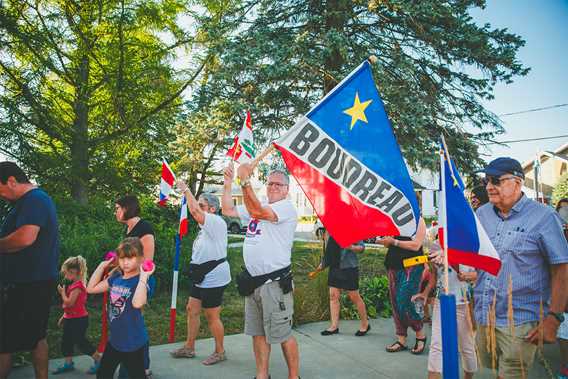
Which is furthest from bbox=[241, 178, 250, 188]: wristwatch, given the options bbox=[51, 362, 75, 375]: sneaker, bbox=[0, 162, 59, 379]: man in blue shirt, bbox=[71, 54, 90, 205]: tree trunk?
bbox=[71, 54, 90, 205]: tree trunk

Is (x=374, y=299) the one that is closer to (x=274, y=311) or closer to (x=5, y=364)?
(x=274, y=311)

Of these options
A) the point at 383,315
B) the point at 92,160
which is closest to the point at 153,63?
the point at 92,160

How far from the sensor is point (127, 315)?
3166 mm

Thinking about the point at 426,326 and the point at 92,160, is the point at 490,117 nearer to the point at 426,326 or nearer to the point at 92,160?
the point at 426,326

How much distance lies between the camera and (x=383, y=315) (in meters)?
6.70

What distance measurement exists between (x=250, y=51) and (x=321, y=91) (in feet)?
8.74

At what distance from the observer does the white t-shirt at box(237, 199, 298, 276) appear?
3553 mm

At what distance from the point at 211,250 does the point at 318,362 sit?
179cm

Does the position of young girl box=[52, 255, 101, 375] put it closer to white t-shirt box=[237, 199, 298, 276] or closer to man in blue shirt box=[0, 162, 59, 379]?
man in blue shirt box=[0, 162, 59, 379]

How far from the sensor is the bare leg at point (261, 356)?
3.68m

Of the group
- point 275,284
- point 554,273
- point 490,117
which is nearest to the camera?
point 554,273

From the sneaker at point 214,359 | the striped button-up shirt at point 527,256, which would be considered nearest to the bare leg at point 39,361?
the sneaker at point 214,359

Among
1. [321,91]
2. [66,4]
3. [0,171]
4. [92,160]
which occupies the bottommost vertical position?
[0,171]

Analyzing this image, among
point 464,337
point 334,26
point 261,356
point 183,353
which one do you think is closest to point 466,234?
point 464,337
